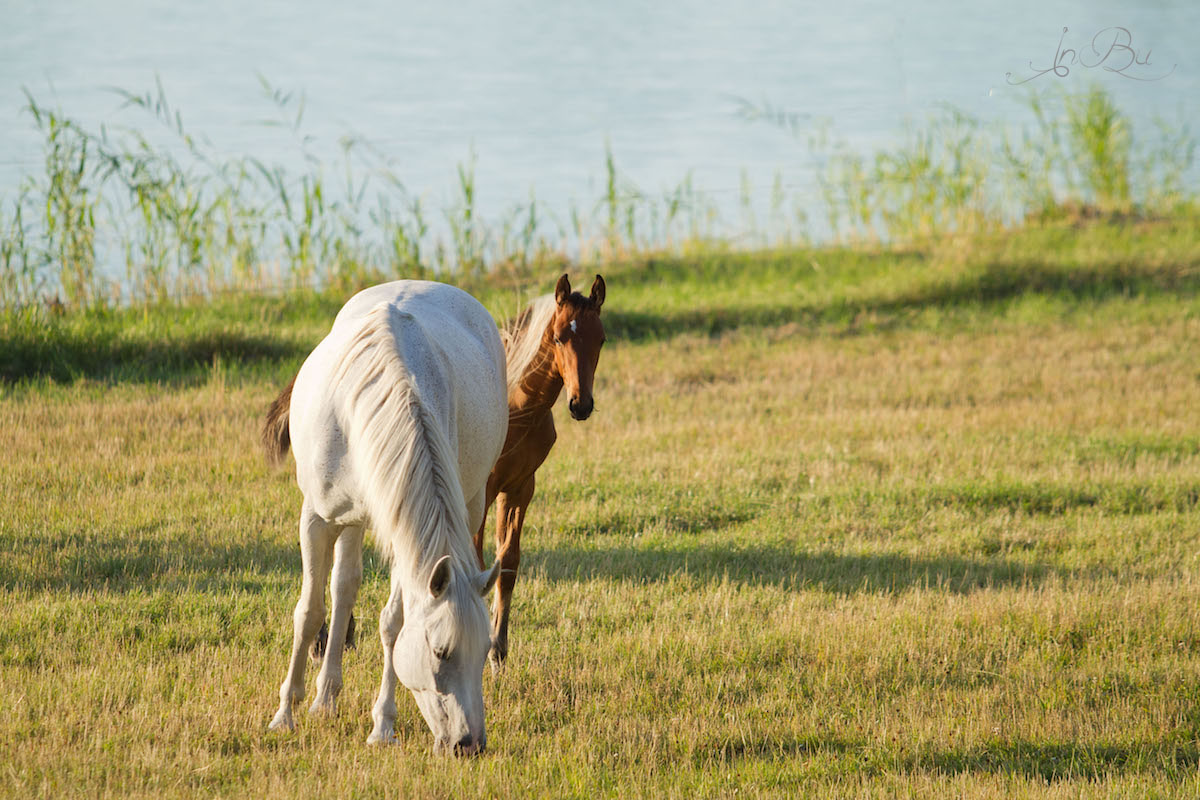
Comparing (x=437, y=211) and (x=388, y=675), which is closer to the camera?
(x=388, y=675)

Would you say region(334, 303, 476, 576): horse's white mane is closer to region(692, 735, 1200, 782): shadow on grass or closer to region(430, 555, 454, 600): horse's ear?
region(430, 555, 454, 600): horse's ear

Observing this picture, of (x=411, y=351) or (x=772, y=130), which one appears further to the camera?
(x=772, y=130)

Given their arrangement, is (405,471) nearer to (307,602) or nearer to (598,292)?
(307,602)

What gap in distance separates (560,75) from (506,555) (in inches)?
1179

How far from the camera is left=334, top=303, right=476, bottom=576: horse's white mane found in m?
4.06

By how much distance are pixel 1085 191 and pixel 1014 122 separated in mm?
6073

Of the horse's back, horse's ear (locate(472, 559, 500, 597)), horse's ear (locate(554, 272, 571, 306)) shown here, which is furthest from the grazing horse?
horse's ear (locate(472, 559, 500, 597))

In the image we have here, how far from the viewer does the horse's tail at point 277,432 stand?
555cm

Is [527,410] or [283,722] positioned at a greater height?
[527,410]

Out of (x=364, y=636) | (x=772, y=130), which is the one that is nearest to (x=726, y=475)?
(x=364, y=636)

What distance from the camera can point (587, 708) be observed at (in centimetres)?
493

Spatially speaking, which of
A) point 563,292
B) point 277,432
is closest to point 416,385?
point 563,292

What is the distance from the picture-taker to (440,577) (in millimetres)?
3902

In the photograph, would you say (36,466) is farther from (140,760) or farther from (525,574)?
(140,760)
